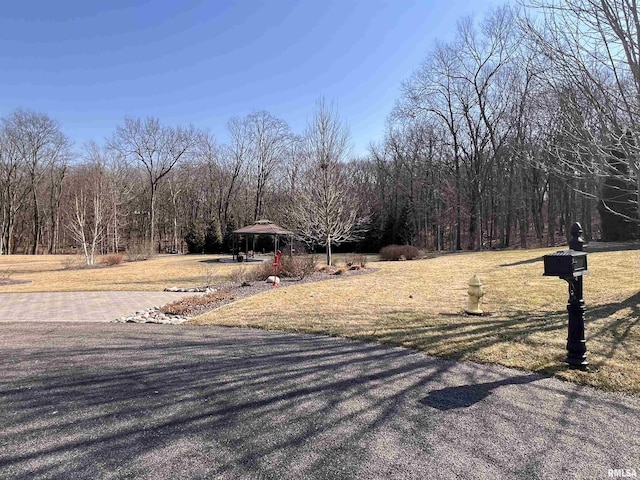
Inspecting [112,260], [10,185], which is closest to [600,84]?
[112,260]

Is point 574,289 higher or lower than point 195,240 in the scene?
lower

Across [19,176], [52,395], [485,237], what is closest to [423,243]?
[485,237]

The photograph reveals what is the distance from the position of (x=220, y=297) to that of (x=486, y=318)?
5.92 m

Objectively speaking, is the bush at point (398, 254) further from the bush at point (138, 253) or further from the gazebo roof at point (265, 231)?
the bush at point (138, 253)

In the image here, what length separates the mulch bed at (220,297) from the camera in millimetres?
7777

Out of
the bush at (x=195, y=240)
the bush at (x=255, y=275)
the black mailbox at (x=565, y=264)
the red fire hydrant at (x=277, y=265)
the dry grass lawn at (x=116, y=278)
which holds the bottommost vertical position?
the dry grass lawn at (x=116, y=278)

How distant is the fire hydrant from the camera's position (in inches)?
239

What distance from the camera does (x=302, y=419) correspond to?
8.92ft

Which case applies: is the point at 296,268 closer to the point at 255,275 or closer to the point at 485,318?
the point at 255,275

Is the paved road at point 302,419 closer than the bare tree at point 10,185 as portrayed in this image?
Yes

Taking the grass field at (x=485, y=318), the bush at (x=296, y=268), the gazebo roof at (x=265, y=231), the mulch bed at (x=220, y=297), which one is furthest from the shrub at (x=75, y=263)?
the grass field at (x=485, y=318)

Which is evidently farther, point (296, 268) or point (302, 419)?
point (296, 268)

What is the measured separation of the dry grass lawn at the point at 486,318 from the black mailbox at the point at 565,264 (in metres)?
0.94

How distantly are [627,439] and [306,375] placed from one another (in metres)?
2.42
